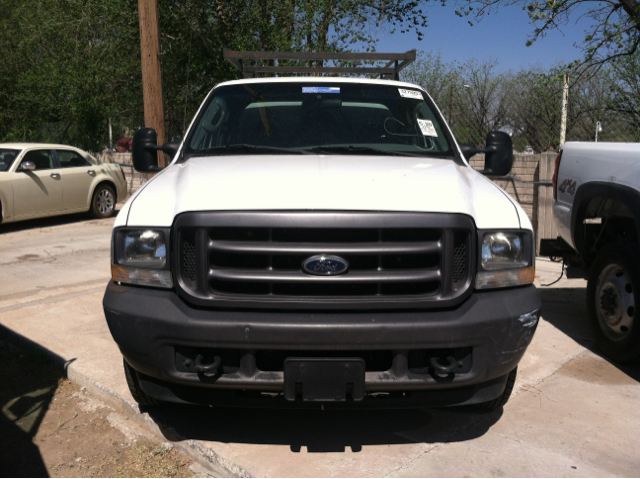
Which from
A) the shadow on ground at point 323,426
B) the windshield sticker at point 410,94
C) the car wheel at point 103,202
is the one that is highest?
the windshield sticker at point 410,94

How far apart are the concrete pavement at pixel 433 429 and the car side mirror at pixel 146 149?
1.44m

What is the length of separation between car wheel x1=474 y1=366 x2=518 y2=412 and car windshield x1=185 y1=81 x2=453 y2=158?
1.45 m

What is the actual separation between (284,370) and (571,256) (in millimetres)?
3648

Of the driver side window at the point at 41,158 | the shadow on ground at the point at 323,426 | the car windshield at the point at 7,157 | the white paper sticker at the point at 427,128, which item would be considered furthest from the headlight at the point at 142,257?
the driver side window at the point at 41,158

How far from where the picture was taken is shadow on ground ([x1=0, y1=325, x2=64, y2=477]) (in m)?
3.38

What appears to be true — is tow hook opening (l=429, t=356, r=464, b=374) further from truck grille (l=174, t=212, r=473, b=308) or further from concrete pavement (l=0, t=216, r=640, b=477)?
concrete pavement (l=0, t=216, r=640, b=477)

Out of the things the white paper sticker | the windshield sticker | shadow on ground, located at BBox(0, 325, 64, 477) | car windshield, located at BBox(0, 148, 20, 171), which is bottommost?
shadow on ground, located at BBox(0, 325, 64, 477)

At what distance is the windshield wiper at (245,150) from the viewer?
391 centimetres

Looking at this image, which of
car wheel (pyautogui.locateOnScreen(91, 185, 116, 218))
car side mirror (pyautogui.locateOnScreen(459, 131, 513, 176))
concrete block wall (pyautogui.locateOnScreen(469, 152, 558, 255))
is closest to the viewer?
car side mirror (pyautogui.locateOnScreen(459, 131, 513, 176))

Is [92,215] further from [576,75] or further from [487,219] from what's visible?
[487,219]

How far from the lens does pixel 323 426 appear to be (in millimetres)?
3611

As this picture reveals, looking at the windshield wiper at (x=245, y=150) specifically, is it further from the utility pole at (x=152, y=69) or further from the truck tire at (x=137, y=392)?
the utility pole at (x=152, y=69)

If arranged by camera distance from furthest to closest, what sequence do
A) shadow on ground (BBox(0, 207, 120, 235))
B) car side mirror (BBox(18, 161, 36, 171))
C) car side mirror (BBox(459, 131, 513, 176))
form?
shadow on ground (BBox(0, 207, 120, 235)) → car side mirror (BBox(18, 161, 36, 171)) → car side mirror (BBox(459, 131, 513, 176))

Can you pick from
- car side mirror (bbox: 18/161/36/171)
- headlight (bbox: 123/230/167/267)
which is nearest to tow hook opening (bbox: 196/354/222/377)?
headlight (bbox: 123/230/167/267)
